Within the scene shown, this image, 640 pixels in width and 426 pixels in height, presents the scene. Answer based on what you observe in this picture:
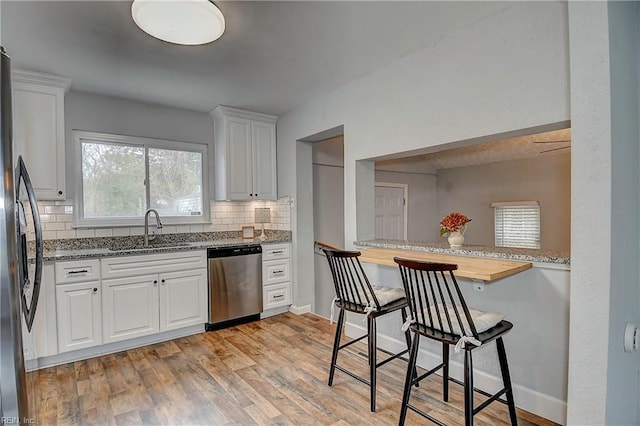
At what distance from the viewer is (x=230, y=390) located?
2408 mm

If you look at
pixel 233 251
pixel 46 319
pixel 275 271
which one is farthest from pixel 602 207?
pixel 46 319

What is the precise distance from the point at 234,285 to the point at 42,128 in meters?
2.32

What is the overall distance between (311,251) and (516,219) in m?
3.44

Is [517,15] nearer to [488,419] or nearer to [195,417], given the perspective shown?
[488,419]

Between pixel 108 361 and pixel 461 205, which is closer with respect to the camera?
pixel 108 361

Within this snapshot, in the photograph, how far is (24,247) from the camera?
1.49 meters

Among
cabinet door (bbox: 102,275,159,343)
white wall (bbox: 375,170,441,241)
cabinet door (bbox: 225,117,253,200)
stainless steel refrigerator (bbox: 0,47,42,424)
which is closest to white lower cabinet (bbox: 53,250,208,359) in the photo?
cabinet door (bbox: 102,275,159,343)

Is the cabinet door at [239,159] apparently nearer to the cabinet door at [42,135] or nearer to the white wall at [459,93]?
the white wall at [459,93]

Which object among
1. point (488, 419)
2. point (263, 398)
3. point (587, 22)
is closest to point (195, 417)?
point (263, 398)

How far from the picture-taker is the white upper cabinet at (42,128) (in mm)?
2844

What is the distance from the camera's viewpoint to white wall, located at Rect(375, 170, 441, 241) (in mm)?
5961

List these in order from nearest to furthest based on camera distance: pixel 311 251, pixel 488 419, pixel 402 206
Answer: pixel 488 419 → pixel 311 251 → pixel 402 206

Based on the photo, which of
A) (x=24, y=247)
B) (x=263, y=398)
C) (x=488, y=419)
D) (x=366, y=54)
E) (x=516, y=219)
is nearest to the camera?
(x=24, y=247)

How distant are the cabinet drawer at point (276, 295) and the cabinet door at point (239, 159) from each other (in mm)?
1177
